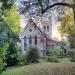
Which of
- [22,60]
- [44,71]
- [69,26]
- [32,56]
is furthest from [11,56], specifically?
[69,26]

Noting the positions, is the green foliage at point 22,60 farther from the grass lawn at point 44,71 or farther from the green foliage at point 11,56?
the grass lawn at point 44,71

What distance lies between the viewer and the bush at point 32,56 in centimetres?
2570

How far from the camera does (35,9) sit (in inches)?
735

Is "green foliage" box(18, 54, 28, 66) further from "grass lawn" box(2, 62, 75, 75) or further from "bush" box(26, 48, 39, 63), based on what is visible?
"grass lawn" box(2, 62, 75, 75)

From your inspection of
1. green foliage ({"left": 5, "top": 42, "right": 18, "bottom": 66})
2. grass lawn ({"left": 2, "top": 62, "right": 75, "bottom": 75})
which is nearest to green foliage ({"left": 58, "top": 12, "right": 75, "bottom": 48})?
grass lawn ({"left": 2, "top": 62, "right": 75, "bottom": 75})

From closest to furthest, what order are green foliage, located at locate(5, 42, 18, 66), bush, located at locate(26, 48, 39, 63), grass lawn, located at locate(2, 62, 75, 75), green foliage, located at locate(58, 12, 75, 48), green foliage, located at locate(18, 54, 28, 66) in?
green foliage, located at locate(58, 12, 75, 48)
grass lawn, located at locate(2, 62, 75, 75)
green foliage, located at locate(5, 42, 18, 66)
green foliage, located at locate(18, 54, 28, 66)
bush, located at locate(26, 48, 39, 63)

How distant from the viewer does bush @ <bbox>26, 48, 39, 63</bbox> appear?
25.7 metres

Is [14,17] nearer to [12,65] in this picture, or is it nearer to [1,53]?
[12,65]

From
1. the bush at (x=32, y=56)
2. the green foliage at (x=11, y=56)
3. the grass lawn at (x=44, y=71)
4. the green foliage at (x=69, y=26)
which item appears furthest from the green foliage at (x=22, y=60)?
the green foliage at (x=69, y=26)

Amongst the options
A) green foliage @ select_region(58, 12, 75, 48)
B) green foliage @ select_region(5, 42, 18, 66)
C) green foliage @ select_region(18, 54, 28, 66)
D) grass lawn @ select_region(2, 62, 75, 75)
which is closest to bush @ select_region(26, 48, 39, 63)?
green foliage @ select_region(18, 54, 28, 66)

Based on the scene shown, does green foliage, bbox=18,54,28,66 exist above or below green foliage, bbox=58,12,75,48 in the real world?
below

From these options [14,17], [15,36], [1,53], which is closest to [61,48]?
[14,17]

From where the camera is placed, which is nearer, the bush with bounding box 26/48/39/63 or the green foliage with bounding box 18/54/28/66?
the green foliage with bounding box 18/54/28/66

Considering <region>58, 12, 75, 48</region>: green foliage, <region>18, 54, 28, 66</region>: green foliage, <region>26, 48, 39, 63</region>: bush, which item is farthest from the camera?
<region>26, 48, 39, 63</region>: bush
